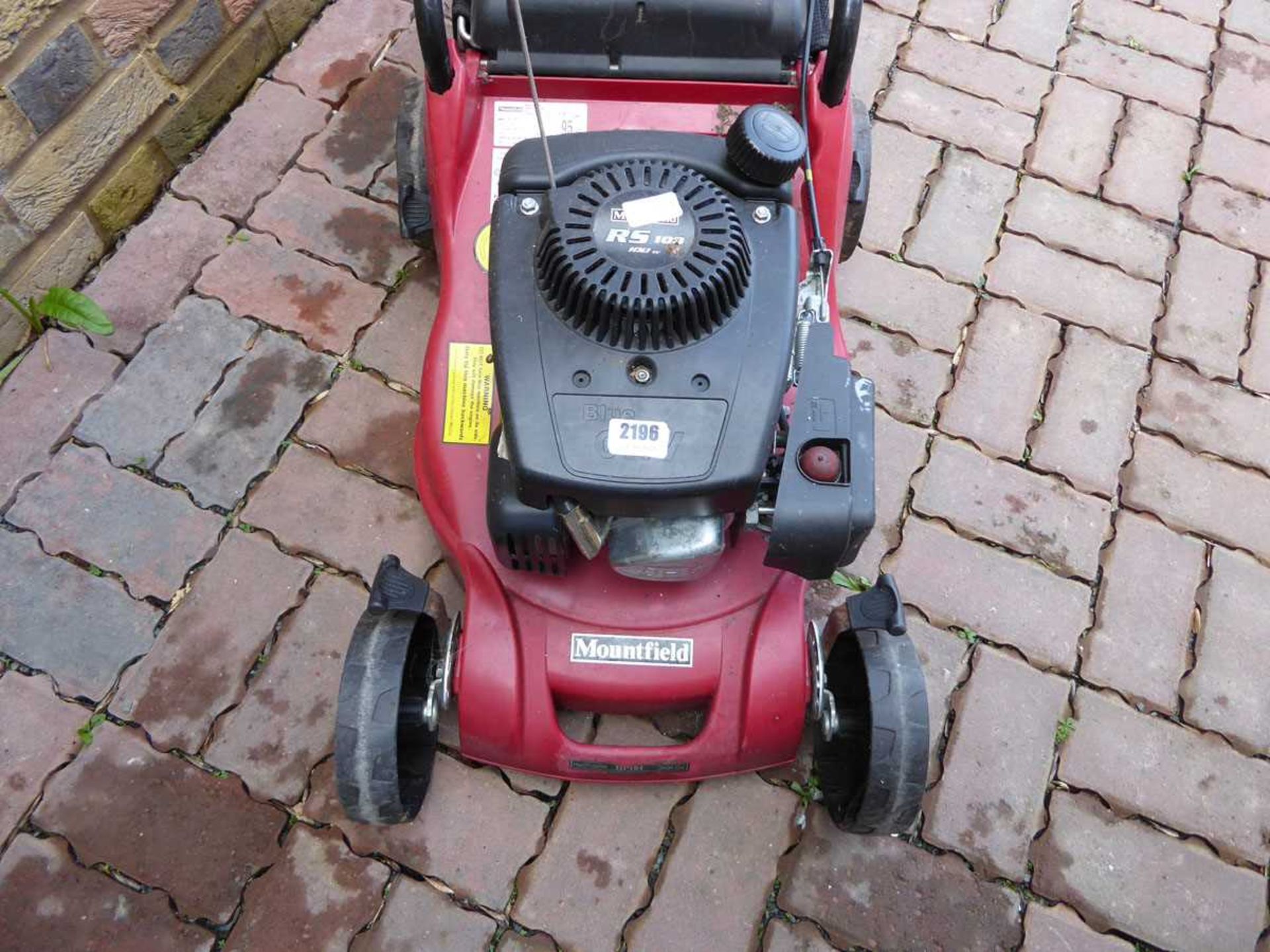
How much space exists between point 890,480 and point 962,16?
127 centimetres

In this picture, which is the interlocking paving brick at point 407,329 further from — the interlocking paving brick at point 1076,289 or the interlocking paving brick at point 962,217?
the interlocking paving brick at point 1076,289

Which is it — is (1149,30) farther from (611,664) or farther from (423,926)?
(423,926)

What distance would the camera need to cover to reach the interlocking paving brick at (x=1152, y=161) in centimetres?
225

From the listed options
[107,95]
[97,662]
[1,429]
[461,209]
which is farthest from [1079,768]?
[107,95]

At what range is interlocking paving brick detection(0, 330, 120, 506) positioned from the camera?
6.18ft

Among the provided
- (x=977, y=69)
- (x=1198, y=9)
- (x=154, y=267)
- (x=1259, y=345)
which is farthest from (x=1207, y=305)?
(x=154, y=267)

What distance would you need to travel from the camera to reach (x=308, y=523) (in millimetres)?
1839

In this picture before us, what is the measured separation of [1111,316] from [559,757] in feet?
4.79

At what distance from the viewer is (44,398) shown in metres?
1.94

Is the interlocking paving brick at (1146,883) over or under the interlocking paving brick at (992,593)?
under

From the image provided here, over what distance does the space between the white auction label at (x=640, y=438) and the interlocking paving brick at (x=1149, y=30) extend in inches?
78.4

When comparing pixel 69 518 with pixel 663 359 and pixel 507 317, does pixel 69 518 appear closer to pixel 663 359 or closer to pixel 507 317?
pixel 507 317

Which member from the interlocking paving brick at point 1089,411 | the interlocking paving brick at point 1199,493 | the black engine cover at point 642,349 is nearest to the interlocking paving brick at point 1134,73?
the interlocking paving brick at point 1089,411

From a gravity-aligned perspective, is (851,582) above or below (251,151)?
below
